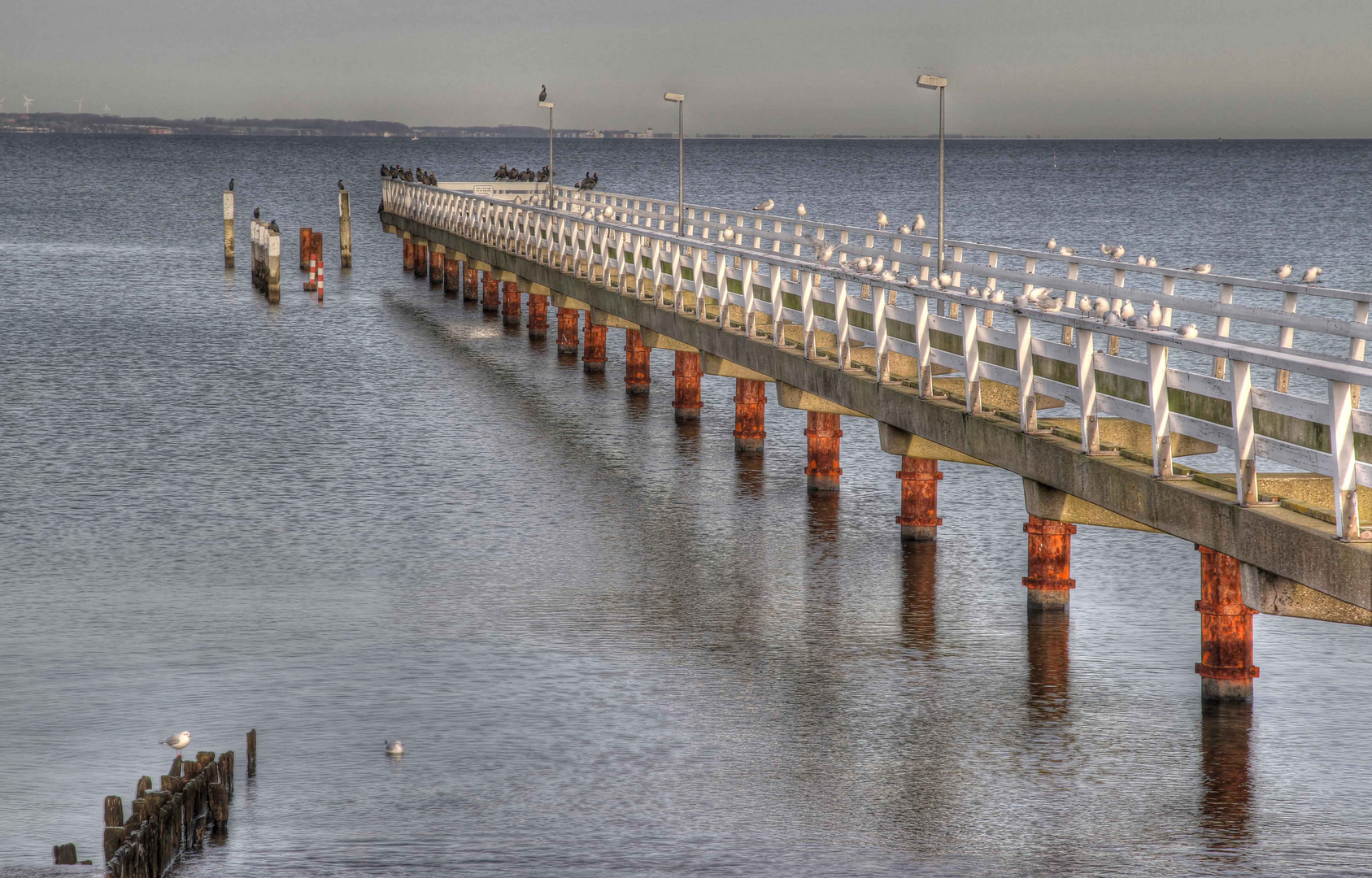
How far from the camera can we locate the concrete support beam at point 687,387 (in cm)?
2953

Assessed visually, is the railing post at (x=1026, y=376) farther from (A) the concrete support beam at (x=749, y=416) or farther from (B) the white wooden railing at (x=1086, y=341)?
(A) the concrete support beam at (x=749, y=416)

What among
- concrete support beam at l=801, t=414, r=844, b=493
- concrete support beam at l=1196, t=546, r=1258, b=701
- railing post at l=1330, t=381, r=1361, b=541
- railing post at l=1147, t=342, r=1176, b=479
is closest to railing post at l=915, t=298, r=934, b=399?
concrete support beam at l=1196, t=546, r=1258, b=701

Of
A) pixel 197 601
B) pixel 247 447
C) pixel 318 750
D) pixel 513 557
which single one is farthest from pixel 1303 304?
pixel 318 750

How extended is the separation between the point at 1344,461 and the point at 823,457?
13.4 metres

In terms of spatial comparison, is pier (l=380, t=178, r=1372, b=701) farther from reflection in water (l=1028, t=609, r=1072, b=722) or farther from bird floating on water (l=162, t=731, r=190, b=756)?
bird floating on water (l=162, t=731, r=190, b=756)


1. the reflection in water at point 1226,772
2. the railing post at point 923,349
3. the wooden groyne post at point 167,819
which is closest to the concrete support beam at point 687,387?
the railing post at point 923,349

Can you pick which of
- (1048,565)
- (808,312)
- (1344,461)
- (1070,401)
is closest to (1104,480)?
(1070,401)

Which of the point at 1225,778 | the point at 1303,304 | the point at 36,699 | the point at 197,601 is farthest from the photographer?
the point at 1303,304

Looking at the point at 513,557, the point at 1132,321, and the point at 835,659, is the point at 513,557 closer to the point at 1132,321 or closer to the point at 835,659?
the point at 835,659

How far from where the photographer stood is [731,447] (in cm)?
2766

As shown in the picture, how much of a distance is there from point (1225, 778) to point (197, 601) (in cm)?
1037

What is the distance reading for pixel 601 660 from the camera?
1614 cm

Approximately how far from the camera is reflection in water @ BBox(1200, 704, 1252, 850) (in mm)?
12234

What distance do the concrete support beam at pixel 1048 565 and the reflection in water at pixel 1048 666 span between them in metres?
0.13
